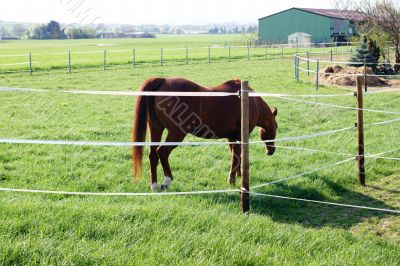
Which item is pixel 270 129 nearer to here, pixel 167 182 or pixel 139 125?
pixel 167 182

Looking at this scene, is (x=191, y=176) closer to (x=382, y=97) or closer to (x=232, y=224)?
(x=232, y=224)

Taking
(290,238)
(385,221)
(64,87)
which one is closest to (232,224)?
(290,238)

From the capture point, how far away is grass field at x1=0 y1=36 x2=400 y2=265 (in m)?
3.88

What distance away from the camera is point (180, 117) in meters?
6.15

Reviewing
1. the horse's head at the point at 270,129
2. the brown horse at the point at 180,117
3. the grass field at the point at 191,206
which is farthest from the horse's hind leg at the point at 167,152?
the horse's head at the point at 270,129

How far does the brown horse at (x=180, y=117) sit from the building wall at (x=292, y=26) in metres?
55.2

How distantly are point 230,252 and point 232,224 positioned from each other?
2.12 feet

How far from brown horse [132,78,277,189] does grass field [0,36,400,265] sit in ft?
1.34

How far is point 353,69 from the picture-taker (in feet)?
69.0

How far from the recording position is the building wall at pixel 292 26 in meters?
59.7

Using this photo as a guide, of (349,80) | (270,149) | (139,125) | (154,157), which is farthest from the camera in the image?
(349,80)

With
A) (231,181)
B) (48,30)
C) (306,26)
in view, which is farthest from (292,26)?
(231,181)

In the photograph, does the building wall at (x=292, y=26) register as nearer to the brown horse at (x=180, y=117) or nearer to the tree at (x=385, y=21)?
the tree at (x=385, y=21)

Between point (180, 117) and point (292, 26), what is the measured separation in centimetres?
6003
